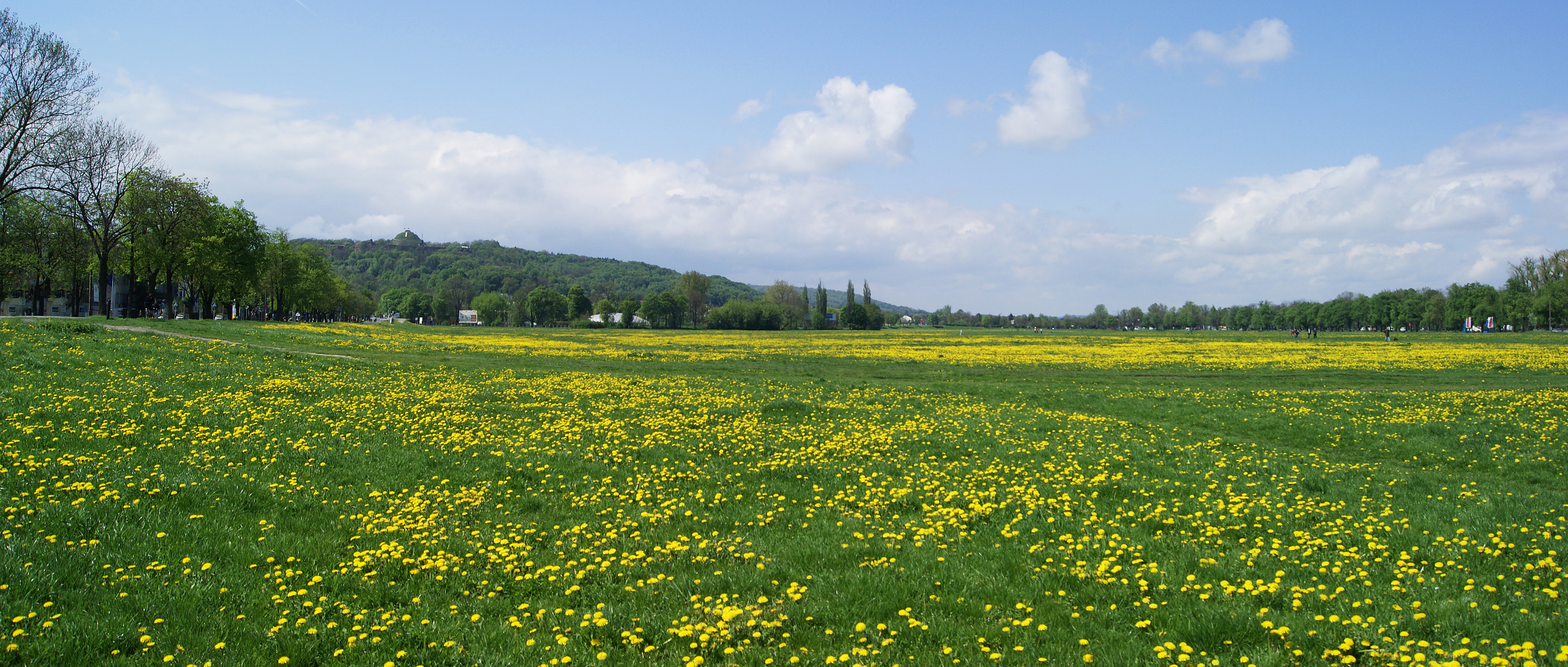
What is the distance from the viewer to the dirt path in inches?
→ 1476

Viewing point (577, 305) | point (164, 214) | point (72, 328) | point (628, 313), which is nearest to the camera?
point (72, 328)

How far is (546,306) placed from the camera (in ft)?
618

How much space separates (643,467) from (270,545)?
255 inches

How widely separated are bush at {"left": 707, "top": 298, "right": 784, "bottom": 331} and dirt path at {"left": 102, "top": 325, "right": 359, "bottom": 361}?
133 metres

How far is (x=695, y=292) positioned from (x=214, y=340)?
153 metres

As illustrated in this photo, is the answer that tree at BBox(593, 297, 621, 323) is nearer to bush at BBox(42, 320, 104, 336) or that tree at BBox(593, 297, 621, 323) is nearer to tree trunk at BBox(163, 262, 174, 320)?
tree trunk at BBox(163, 262, 174, 320)

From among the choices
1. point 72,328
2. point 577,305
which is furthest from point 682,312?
point 72,328

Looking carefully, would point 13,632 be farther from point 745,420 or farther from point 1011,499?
point 745,420

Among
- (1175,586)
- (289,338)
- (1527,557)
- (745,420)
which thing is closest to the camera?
(1175,586)

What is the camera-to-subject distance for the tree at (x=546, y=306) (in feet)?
615

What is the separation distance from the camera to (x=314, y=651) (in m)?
6.48

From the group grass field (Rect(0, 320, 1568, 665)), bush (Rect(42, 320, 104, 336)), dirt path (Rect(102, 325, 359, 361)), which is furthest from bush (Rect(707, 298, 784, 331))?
grass field (Rect(0, 320, 1568, 665))

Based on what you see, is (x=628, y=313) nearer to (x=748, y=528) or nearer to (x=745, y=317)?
(x=745, y=317)

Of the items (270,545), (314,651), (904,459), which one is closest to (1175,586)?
(904,459)
